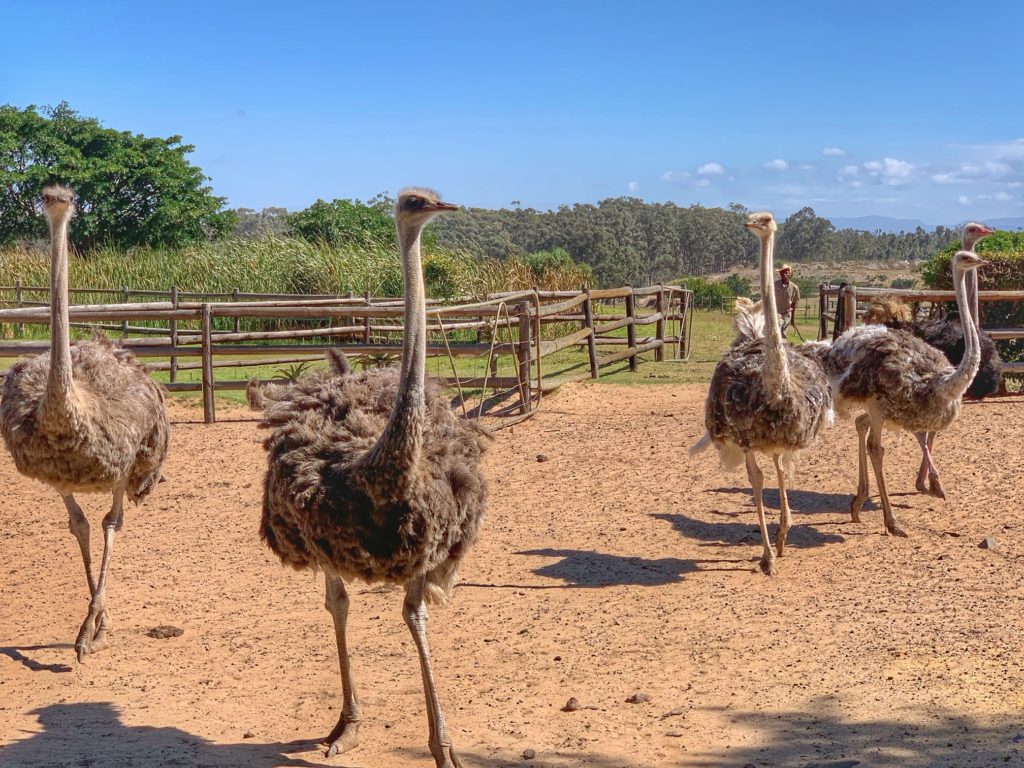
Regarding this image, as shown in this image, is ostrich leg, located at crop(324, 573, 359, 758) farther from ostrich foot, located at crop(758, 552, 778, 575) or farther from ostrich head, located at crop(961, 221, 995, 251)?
ostrich head, located at crop(961, 221, 995, 251)

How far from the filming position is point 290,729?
4.23 m

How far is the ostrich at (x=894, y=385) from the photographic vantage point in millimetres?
6594

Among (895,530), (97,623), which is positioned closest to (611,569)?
(895,530)

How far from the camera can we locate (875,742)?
3.69 m

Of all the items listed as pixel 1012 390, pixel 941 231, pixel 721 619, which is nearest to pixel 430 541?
pixel 721 619

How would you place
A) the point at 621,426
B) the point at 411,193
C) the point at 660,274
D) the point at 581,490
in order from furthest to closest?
the point at 660,274 → the point at 621,426 → the point at 581,490 → the point at 411,193

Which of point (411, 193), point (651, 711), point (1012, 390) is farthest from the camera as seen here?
point (1012, 390)

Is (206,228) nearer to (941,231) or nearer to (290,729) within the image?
(290,729)

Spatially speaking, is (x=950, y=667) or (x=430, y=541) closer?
(x=430, y=541)

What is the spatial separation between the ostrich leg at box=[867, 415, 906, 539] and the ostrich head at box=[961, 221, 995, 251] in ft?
8.35

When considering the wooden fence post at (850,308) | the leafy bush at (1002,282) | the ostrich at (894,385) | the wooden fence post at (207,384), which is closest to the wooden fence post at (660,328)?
the leafy bush at (1002,282)

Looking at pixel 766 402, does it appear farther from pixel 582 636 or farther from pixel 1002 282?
pixel 1002 282

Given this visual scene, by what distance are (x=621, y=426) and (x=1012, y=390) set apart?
5.28 m

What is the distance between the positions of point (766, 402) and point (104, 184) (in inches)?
1086
